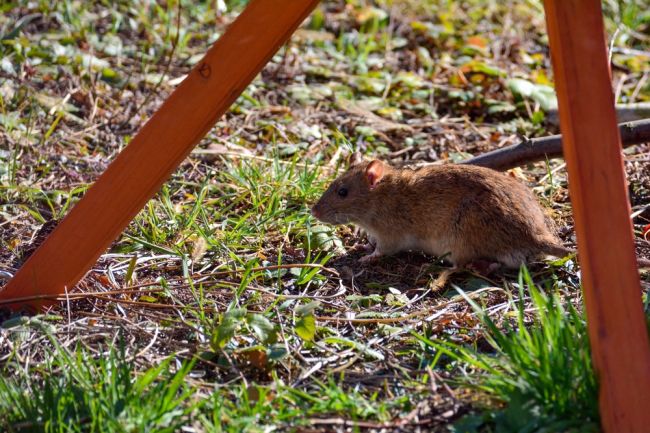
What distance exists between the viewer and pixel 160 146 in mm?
3285

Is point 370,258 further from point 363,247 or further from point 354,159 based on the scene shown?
point 354,159

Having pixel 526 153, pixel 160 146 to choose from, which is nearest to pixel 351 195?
pixel 526 153

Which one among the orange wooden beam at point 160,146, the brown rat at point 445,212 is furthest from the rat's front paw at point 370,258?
the orange wooden beam at point 160,146

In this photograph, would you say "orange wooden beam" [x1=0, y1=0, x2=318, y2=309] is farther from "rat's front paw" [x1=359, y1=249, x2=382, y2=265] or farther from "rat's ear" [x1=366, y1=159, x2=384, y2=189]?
"rat's ear" [x1=366, y1=159, x2=384, y2=189]

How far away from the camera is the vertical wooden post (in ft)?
8.53

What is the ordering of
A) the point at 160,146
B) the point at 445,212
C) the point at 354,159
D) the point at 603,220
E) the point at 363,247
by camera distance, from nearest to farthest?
the point at 603,220, the point at 160,146, the point at 445,212, the point at 363,247, the point at 354,159

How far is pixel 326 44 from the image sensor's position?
7.58 meters

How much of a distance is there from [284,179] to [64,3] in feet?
9.91

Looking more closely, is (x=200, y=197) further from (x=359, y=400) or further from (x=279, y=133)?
(x=359, y=400)

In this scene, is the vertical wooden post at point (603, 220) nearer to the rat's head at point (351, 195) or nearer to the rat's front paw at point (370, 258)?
the rat's front paw at point (370, 258)

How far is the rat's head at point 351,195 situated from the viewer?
4.88 metres

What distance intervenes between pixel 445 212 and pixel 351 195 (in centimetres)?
58

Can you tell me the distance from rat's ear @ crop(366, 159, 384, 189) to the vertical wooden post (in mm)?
2417

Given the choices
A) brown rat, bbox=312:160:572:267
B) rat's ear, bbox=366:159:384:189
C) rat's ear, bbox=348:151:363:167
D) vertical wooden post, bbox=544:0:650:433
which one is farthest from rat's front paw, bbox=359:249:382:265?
vertical wooden post, bbox=544:0:650:433
